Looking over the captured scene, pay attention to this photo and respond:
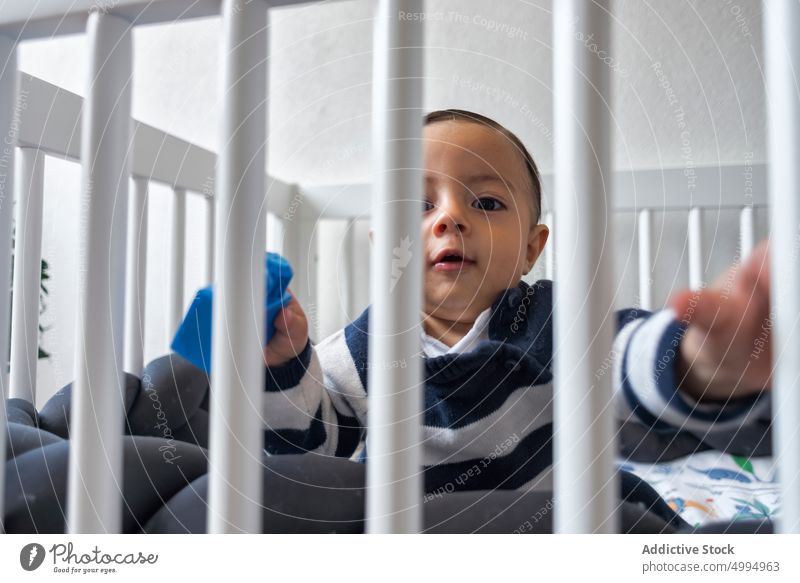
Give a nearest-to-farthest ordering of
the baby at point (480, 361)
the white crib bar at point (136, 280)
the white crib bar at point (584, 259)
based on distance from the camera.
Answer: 1. the white crib bar at point (584, 259)
2. the baby at point (480, 361)
3. the white crib bar at point (136, 280)

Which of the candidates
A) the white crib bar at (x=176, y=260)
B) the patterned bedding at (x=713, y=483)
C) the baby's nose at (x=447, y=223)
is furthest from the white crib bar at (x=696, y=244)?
the white crib bar at (x=176, y=260)

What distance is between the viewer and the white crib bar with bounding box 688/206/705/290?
0.56 meters

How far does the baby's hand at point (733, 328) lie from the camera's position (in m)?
0.24

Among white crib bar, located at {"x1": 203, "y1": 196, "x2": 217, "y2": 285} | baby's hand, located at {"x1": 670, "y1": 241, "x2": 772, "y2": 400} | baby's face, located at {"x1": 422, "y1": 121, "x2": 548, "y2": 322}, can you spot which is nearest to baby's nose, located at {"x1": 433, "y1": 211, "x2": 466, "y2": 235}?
baby's face, located at {"x1": 422, "y1": 121, "x2": 548, "y2": 322}

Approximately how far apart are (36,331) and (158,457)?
18 cm

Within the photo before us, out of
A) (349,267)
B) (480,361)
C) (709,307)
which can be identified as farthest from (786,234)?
(349,267)

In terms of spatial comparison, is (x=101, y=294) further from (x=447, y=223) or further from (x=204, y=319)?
(x=447, y=223)

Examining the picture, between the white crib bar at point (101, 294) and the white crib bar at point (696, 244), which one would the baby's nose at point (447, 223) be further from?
the white crib bar at point (696, 244)

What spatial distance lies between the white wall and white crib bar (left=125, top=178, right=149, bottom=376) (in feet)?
0.21

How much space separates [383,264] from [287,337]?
0.12 m

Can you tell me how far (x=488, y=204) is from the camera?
352mm

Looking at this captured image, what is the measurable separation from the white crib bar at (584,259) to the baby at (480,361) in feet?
0.26

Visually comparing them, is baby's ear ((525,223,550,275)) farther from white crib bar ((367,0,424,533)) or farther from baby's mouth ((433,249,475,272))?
white crib bar ((367,0,424,533))

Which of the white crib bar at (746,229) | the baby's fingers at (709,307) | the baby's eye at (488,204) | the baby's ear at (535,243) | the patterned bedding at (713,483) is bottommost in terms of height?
the patterned bedding at (713,483)
